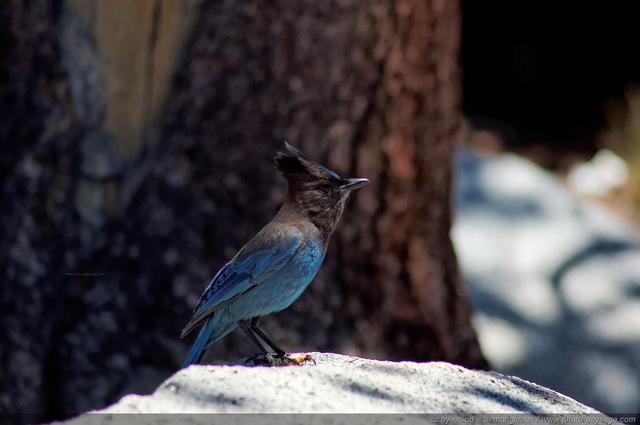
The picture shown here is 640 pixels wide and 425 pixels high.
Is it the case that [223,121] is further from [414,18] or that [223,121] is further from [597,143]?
[597,143]

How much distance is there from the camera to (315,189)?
137 inches

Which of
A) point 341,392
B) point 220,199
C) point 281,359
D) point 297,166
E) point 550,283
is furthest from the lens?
point 550,283

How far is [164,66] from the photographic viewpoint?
16.0ft

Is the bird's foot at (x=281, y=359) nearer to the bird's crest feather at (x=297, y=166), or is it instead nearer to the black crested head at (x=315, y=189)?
the black crested head at (x=315, y=189)

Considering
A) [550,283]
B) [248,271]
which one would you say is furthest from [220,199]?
[550,283]

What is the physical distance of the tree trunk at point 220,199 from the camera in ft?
14.9

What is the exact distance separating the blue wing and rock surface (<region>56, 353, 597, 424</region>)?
1.12 feet

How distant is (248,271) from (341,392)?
0.68 metres

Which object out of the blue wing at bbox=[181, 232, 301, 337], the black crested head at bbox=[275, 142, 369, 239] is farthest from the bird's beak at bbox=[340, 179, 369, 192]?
the blue wing at bbox=[181, 232, 301, 337]

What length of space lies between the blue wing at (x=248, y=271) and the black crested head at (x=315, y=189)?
0.15 metres

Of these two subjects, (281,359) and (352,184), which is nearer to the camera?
(281,359)

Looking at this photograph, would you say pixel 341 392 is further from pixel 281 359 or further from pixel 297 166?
pixel 297 166

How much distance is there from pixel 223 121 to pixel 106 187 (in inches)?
27.0

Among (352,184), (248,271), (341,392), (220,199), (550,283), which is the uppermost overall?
(550,283)
